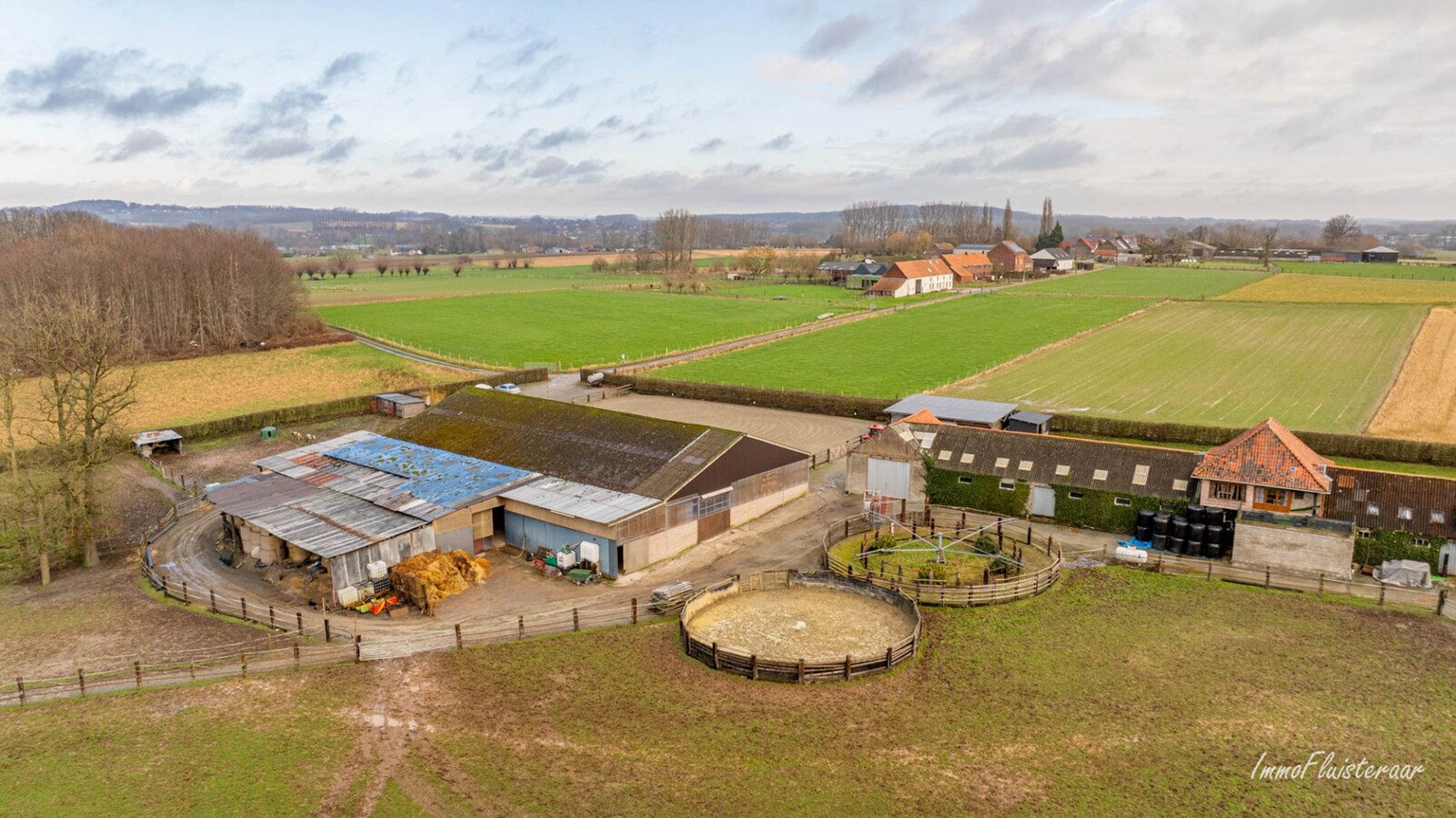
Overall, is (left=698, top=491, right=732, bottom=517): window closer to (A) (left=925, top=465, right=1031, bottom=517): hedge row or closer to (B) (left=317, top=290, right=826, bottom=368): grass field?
(A) (left=925, top=465, right=1031, bottom=517): hedge row

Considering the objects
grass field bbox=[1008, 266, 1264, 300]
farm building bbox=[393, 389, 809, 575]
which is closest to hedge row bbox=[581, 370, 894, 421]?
farm building bbox=[393, 389, 809, 575]

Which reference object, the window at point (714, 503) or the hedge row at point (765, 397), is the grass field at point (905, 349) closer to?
the hedge row at point (765, 397)

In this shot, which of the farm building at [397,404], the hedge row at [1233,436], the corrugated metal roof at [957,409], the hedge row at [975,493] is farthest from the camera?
the farm building at [397,404]

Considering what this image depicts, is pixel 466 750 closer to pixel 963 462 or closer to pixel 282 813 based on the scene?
pixel 282 813

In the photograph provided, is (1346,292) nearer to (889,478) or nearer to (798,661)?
(889,478)

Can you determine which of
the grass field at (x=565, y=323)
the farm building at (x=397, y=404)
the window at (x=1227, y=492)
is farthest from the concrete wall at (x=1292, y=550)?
the grass field at (x=565, y=323)

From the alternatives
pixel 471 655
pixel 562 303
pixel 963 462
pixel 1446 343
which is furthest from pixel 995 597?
pixel 562 303

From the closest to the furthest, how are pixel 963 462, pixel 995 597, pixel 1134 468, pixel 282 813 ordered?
pixel 282 813
pixel 995 597
pixel 1134 468
pixel 963 462
